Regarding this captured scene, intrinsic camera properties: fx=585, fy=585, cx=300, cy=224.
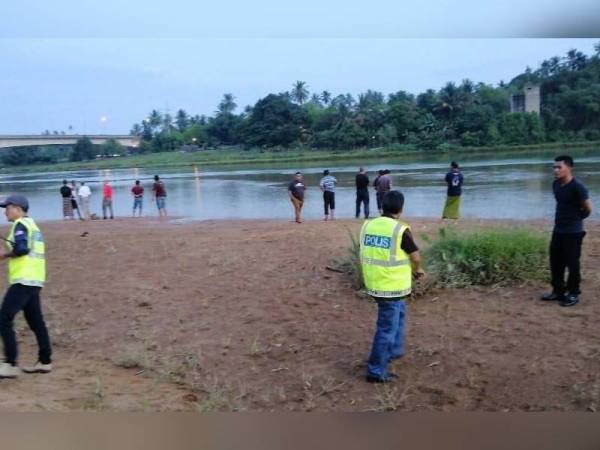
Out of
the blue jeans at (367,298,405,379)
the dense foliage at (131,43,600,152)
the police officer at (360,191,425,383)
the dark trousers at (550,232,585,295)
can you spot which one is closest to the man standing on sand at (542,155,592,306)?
the dark trousers at (550,232,585,295)

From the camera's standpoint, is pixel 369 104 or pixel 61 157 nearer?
pixel 61 157

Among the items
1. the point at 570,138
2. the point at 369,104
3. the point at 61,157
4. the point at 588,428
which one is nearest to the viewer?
the point at 588,428

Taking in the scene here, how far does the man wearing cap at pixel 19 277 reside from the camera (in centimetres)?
481

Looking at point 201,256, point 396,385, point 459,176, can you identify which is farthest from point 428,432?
point 459,176

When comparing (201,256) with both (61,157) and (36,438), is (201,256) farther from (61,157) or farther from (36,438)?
(61,157)

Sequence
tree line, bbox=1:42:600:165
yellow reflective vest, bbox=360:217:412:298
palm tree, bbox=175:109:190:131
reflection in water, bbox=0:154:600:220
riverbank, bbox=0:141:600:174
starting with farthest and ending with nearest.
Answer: palm tree, bbox=175:109:190:131 → riverbank, bbox=0:141:600:174 → tree line, bbox=1:42:600:165 → reflection in water, bbox=0:154:600:220 → yellow reflective vest, bbox=360:217:412:298

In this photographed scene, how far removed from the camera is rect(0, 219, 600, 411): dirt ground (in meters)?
4.41

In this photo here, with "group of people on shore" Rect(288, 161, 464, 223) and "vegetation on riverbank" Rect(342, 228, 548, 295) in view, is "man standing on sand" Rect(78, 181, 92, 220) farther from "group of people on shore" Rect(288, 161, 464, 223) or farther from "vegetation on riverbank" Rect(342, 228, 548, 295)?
"vegetation on riverbank" Rect(342, 228, 548, 295)

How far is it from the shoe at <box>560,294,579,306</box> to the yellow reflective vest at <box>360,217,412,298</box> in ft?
7.35

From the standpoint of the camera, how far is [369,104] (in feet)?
199

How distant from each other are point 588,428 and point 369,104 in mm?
59270

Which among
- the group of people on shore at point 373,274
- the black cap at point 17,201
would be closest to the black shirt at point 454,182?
the group of people on shore at point 373,274

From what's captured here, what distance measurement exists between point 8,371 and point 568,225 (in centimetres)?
532

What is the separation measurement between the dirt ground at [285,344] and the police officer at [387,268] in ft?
0.99
